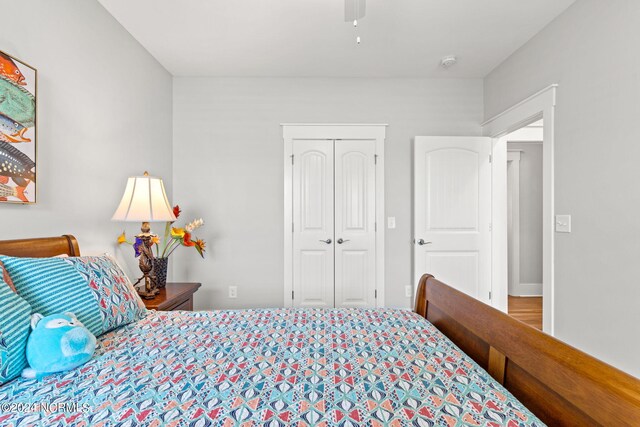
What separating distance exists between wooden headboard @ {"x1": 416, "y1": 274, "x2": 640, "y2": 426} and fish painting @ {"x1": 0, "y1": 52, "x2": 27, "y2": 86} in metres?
2.32

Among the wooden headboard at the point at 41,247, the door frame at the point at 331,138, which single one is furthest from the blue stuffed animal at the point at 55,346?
the door frame at the point at 331,138

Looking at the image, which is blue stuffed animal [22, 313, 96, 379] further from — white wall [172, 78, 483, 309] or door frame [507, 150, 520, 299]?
door frame [507, 150, 520, 299]

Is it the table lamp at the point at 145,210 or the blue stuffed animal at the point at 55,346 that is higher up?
the table lamp at the point at 145,210

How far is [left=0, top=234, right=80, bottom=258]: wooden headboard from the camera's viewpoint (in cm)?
135

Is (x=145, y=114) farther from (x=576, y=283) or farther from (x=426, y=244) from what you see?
(x=576, y=283)

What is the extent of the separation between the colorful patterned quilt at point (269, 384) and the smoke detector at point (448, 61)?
8.51 feet

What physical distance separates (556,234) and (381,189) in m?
1.55

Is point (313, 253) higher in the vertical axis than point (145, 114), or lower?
lower

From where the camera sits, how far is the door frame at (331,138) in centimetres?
322

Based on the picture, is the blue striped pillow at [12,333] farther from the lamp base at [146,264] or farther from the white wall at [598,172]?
the white wall at [598,172]

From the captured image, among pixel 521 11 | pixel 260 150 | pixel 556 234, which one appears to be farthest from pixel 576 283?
pixel 260 150

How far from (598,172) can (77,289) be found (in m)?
2.89

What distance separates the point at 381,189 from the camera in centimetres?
325

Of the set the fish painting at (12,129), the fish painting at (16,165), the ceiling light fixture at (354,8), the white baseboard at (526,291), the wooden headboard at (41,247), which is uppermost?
the ceiling light fixture at (354,8)
